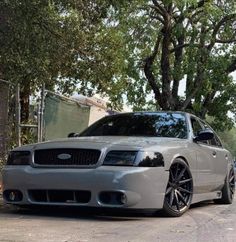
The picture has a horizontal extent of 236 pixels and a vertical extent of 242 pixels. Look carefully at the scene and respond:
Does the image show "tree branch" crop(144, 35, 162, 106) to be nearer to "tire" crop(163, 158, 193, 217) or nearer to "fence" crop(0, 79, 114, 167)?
"fence" crop(0, 79, 114, 167)

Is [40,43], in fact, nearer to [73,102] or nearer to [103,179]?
[103,179]

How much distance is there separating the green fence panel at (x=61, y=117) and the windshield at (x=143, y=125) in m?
3.19

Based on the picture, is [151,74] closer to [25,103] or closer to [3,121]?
[25,103]

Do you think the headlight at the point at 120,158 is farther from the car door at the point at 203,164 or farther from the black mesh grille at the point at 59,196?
the car door at the point at 203,164

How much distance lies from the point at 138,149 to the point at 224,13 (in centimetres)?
1575

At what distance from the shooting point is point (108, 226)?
6598 millimetres

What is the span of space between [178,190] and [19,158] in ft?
6.87

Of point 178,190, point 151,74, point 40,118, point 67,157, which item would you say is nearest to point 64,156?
point 67,157

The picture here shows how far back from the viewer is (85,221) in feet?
22.7

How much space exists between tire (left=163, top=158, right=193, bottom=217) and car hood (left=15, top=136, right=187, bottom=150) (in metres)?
0.31

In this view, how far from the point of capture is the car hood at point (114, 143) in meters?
7.07

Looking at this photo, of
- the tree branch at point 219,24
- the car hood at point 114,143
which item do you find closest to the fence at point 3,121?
the car hood at point 114,143

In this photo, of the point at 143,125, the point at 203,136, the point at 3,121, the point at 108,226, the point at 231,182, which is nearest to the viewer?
the point at 108,226

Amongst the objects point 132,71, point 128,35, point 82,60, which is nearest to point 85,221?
point 82,60
